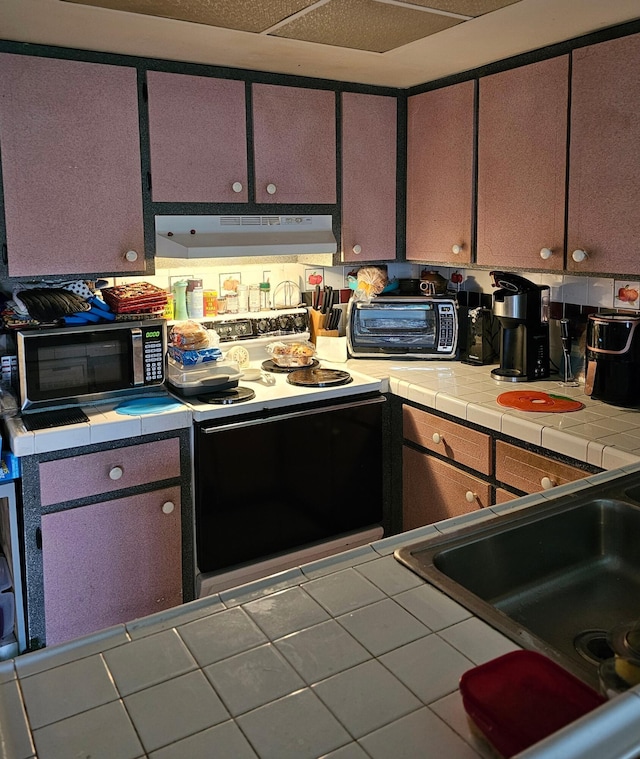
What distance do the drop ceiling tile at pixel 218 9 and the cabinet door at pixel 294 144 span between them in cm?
65

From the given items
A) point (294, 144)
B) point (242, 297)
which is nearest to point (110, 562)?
point (242, 297)

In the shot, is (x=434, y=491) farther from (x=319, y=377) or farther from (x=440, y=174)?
(x=440, y=174)

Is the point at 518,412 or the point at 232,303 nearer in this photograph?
the point at 518,412

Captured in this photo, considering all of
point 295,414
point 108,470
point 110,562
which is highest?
point 295,414

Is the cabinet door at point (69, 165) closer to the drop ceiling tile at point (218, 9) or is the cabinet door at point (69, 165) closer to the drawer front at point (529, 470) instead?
the drop ceiling tile at point (218, 9)

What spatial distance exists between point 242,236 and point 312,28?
0.86 metres

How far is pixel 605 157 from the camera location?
8.00ft

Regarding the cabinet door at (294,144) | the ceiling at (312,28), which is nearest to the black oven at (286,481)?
the cabinet door at (294,144)

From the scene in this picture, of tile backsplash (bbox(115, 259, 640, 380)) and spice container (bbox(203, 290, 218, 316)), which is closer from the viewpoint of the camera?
tile backsplash (bbox(115, 259, 640, 380))

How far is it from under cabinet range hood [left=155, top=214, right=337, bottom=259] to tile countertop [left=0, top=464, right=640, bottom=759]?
5.88ft

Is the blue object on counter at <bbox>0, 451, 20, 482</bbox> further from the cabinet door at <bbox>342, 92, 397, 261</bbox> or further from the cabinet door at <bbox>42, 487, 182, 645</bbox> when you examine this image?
the cabinet door at <bbox>342, 92, 397, 261</bbox>

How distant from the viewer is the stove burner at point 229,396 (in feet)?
8.68

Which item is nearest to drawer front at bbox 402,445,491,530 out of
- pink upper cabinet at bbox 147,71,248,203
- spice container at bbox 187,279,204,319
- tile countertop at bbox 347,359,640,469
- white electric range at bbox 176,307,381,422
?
tile countertop at bbox 347,359,640,469

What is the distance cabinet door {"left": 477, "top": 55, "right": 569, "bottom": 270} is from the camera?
2.60m
